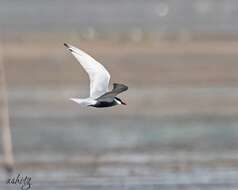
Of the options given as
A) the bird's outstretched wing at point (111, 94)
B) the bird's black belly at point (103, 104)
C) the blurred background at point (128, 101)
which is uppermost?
the bird's outstretched wing at point (111, 94)

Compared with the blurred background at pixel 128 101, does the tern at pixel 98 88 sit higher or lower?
higher

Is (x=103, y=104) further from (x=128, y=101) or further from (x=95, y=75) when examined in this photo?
(x=128, y=101)

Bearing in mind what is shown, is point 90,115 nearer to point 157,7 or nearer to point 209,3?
point 157,7

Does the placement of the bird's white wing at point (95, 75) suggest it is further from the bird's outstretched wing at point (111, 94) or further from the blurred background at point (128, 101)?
the blurred background at point (128, 101)

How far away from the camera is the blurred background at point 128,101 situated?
13508mm

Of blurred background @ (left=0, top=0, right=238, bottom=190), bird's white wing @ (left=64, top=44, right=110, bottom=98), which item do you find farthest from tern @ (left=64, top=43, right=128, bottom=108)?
blurred background @ (left=0, top=0, right=238, bottom=190)

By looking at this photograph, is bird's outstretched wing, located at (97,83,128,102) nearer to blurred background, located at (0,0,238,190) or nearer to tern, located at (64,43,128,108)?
tern, located at (64,43,128,108)

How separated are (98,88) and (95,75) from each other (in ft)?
0.63

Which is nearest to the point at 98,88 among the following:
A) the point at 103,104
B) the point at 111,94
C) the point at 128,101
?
the point at 111,94

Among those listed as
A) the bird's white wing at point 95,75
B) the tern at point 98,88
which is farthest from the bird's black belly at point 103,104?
the bird's white wing at point 95,75

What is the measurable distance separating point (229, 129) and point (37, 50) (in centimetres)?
720

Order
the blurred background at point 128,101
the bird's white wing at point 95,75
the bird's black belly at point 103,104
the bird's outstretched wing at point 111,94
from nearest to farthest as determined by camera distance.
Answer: the bird's black belly at point 103,104, the bird's outstretched wing at point 111,94, the bird's white wing at point 95,75, the blurred background at point 128,101

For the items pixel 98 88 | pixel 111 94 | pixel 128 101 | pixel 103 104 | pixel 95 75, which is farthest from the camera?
pixel 128 101

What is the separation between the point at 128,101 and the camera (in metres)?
18.2
